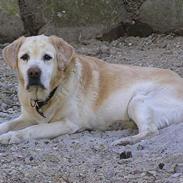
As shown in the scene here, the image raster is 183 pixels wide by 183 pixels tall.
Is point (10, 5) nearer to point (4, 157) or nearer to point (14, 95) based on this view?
point (14, 95)

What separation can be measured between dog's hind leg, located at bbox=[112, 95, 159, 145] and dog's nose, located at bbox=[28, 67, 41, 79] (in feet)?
3.12

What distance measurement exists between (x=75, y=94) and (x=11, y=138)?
85cm

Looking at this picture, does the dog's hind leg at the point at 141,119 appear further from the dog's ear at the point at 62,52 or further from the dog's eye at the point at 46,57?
the dog's eye at the point at 46,57

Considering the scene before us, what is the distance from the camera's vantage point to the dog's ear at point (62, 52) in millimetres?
5891

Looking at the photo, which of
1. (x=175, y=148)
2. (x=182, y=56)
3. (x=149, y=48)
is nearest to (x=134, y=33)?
(x=149, y=48)

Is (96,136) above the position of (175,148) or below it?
below

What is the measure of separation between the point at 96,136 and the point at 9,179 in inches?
65.0

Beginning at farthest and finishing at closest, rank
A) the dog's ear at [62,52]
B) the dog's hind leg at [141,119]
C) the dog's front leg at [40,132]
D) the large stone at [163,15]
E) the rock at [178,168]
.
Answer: the large stone at [163,15]
the dog's ear at [62,52]
the dog's front leg at [40,132]
the dog's hind leg at [141,119]
the rock at [178,168]

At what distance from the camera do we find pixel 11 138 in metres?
5.56

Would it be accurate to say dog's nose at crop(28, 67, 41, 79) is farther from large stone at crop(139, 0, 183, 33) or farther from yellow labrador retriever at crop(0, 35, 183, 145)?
large stone at crop(139, 0, 183, 33)

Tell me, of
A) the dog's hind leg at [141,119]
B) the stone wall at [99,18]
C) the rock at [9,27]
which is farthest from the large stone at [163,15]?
the dog's hind leg at [141,119]

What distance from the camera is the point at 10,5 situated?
417 inches

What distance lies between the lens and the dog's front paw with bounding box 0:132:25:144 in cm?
553

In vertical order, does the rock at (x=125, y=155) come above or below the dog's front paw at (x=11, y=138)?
above
